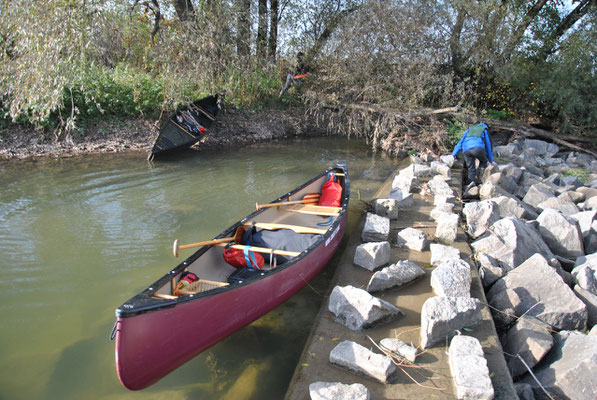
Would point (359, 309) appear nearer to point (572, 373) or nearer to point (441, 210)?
point (572, 373)

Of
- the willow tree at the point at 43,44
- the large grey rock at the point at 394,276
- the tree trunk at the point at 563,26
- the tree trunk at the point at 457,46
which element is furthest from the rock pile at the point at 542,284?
the willow tree at the point at 43,44

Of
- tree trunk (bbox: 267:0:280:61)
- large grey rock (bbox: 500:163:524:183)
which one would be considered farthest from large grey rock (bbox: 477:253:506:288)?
tree trunk (bbox: 267:0:280:61)

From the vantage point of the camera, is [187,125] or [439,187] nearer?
[439,187]

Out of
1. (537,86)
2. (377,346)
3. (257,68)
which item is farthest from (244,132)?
(377,346)

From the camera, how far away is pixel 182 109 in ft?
40.9

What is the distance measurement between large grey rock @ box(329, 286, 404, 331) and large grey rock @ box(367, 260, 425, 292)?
43 centimetres

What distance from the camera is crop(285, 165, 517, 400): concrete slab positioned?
313cm

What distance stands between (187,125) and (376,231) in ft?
27.8

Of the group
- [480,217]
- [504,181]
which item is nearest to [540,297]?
[480,217]

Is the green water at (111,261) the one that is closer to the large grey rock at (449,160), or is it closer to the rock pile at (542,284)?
the large grey rock at (449,160)

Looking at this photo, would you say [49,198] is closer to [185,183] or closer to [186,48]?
[185,183]

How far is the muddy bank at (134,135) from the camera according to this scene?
1087 centimetres

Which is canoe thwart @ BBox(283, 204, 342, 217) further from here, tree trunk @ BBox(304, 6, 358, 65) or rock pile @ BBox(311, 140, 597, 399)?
tree trunk @ BBox(304, 6, 358, 65)

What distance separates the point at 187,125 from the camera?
12.2 meters
